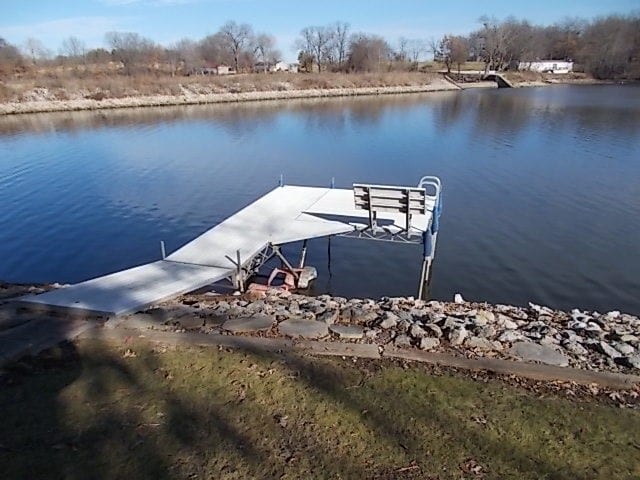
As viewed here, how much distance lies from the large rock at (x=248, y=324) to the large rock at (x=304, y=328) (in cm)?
22

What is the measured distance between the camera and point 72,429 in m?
4.00

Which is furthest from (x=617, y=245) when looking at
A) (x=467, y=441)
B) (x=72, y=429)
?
(x=72, y=429)

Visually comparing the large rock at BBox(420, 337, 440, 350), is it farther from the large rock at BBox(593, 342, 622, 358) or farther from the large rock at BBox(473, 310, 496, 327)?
the large rock at BBox(593, 342, 622, 358)

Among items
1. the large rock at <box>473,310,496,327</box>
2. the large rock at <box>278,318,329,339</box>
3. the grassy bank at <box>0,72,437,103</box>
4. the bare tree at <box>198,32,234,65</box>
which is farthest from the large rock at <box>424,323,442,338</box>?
the bare tree at <box>198,32,234,65</box>

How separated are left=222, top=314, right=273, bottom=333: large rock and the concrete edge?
0.81 ft

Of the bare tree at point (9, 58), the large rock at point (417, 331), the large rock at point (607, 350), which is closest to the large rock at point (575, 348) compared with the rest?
the large rock at point (607, 350)

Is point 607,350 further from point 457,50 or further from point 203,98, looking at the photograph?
point 457,50

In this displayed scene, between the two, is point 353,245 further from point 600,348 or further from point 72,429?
point 72,429

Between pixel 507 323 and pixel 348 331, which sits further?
pixel 507 323

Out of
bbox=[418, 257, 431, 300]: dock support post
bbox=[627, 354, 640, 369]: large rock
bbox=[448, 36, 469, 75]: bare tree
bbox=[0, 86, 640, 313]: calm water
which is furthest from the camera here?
bbox=[448, 36, 469, 75]: bare tree

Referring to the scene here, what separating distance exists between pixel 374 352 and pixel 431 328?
0.98 meters

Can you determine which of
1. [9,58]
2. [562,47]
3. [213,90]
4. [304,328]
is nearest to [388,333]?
[304,328]

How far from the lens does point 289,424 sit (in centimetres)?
405

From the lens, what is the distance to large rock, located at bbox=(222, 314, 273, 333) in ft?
19.1
